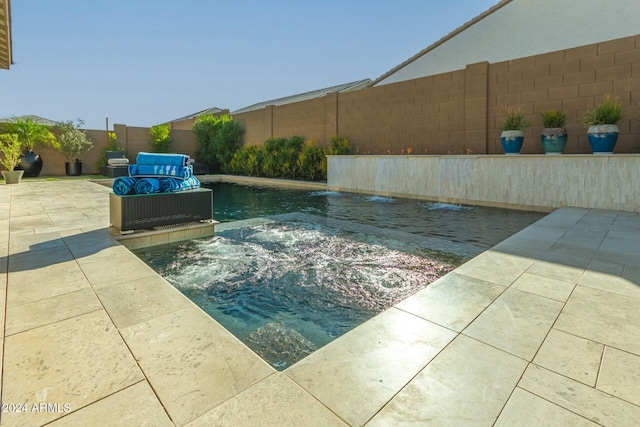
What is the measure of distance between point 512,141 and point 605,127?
4.85ft

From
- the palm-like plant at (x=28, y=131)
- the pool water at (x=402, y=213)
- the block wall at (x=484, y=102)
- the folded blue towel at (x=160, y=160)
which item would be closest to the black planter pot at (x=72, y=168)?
the palm-like plant at (x=28, y=131)

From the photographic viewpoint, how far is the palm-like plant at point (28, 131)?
38.1ft

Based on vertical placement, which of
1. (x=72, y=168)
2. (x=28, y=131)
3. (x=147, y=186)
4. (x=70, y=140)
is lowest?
(x=147, y=186)

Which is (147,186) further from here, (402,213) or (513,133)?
(513,133)

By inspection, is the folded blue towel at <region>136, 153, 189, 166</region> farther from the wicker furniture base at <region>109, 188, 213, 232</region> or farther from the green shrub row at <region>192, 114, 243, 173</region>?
the green shrub row at <region>192, 114, 243, 173</region>

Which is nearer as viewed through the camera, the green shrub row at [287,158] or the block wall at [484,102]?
the block wall at [484,102]

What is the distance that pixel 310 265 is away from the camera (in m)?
3.17

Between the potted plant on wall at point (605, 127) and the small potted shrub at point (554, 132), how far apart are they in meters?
0.48

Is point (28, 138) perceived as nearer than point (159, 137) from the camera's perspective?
Yes

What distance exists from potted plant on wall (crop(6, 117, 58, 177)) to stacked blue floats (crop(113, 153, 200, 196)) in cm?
1118

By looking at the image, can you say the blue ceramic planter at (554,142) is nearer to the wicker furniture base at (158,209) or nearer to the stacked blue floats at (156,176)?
the wicker furniture base at (158,209)

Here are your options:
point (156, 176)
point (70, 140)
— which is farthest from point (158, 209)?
point (70, 140)

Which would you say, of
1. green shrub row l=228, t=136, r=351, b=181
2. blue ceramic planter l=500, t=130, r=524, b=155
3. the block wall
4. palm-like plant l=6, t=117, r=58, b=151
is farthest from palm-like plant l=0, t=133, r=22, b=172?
blue ceramic planter l=500, t=130, r=524, b=155

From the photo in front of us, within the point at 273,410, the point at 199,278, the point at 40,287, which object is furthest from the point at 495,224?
the point at 40,287
